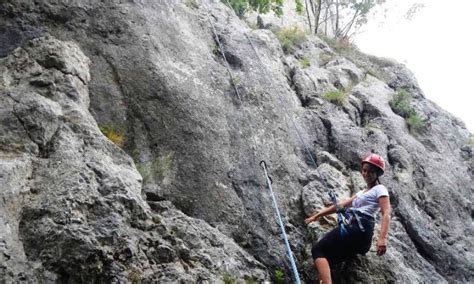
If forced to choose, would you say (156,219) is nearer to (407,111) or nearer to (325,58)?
(407,111)

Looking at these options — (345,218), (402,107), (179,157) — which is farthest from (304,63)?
(345,218)

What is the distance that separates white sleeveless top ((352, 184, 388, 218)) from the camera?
239 inches

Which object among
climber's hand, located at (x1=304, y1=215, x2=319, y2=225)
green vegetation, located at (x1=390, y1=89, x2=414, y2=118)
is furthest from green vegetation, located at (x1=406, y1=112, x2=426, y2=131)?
climber's hand, located at (x1=304, y1=215, x2=319, y2=225)

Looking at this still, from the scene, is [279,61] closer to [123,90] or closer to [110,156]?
[123,90]

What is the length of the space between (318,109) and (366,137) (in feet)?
3.99

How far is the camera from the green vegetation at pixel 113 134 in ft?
21.0

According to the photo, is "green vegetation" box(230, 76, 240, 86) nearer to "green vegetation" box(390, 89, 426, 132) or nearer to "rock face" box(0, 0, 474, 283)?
"rock face" box(0, 0, 474, 283)

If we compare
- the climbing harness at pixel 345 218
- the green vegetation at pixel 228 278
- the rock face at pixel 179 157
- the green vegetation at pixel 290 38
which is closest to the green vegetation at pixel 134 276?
the rock face at pixel 179 157

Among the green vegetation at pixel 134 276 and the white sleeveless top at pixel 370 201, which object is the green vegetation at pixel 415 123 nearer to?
the white sleeveless top at pixel 370 201

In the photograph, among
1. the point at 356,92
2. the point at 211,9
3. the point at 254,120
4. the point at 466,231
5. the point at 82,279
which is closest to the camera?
the point at 82,279

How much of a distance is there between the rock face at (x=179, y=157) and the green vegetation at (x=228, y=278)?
9 centimetres

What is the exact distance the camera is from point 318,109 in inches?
388

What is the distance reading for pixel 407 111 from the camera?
39.6 ft

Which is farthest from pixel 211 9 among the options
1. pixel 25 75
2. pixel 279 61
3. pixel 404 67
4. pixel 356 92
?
pixel 404 67
